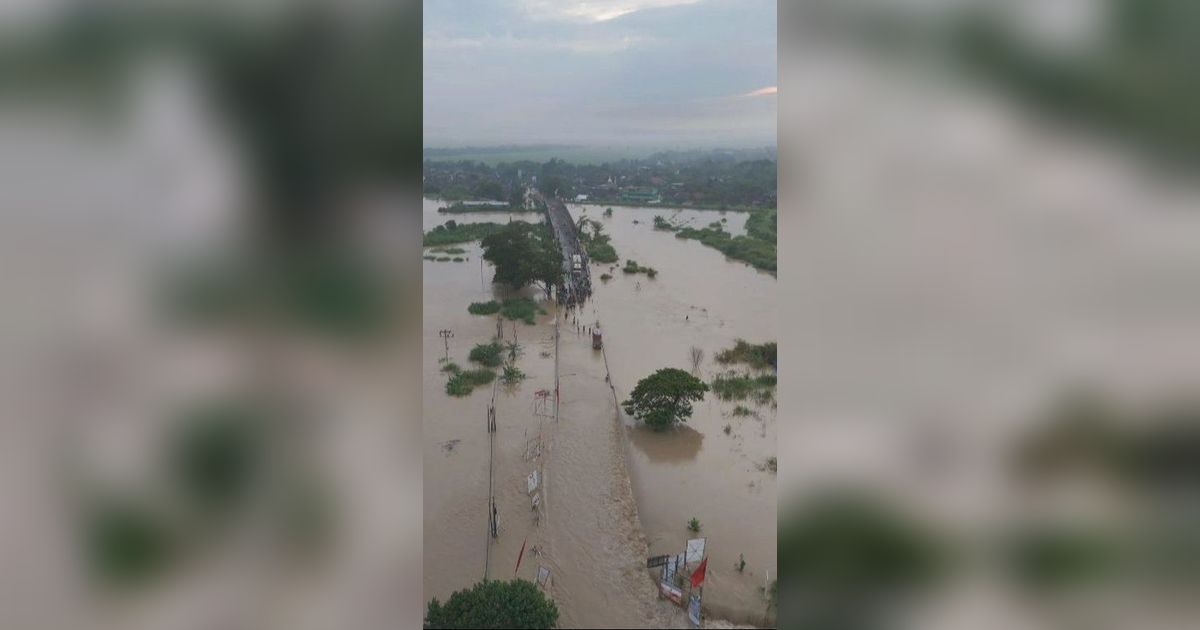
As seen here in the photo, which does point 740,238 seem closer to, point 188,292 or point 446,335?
point 446,335

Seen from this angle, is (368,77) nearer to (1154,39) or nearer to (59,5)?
(59,5)

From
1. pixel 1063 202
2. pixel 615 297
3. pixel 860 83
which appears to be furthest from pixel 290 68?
pixel 615 297

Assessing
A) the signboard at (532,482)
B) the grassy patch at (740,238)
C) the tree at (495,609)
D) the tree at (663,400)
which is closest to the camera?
the tree at (495,609)

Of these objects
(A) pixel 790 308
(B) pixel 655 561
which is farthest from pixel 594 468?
(A) pixel 790 308

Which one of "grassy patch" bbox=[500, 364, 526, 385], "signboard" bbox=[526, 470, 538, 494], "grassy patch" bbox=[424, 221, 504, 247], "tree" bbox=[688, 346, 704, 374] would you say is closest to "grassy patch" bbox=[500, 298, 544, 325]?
"grassy patch" bbox=[424, 221, 504, 247]

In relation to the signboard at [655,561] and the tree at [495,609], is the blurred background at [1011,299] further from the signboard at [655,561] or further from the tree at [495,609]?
the signboard at [655,561]

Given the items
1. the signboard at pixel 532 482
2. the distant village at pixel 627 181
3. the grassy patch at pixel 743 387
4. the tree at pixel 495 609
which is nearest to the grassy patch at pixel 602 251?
the distant village at pixel 627 181
